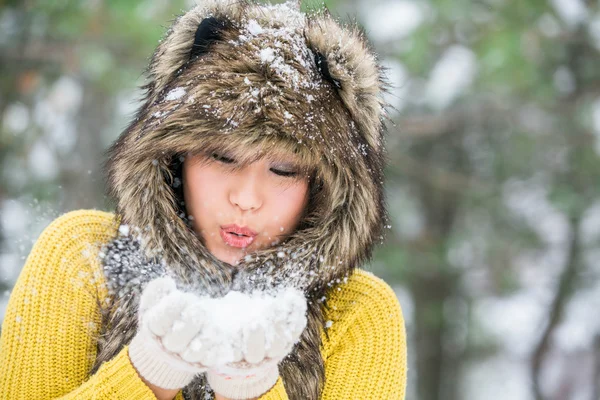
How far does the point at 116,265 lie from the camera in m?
1.73

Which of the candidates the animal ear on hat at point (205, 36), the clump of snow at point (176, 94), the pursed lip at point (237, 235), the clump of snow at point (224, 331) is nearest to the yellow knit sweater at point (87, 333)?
the clump of snow at point (224, 331)

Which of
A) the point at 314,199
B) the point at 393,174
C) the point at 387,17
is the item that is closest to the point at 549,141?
the point at 393,174

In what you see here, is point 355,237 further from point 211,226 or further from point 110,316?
point 110,316

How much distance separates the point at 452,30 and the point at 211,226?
13.4ft

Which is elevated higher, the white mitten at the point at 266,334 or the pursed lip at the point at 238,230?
the pursed lip at the point at 238,230

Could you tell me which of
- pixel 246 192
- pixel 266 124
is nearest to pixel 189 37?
pixel 266 124

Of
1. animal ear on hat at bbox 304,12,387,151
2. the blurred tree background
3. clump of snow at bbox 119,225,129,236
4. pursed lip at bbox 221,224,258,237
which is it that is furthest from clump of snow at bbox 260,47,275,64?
the blurred tree background

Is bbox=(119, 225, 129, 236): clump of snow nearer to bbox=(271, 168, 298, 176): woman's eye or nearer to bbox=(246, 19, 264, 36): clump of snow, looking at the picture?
bbox=(271, 168, 298, 176): woman's eye

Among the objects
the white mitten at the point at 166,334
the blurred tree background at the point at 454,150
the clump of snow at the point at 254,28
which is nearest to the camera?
the white mitten at the point at 166,334

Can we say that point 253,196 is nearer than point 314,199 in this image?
Yes

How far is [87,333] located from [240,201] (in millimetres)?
556

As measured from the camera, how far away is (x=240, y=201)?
153cm

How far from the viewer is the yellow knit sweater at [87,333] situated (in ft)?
5.06

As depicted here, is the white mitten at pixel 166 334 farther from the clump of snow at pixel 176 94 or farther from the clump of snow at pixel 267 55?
the clump of snow at pixel 267 55
